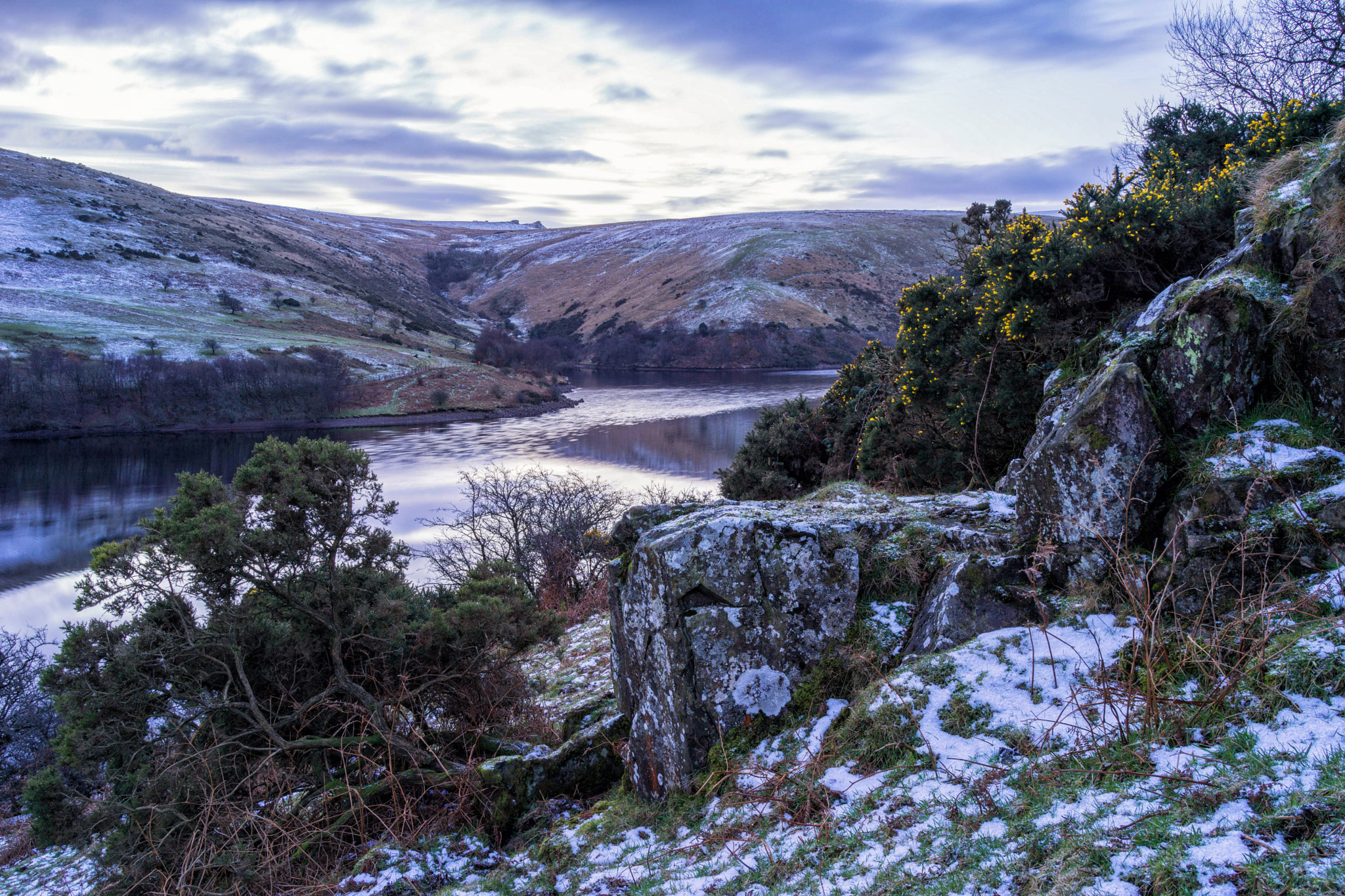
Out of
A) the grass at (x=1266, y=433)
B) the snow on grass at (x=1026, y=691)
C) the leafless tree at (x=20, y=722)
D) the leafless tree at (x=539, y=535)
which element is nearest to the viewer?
the snow on grass at (x=1026, y=691)

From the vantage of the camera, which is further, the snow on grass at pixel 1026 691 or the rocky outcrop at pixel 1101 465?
the rocky outcrop at pixel 1101 465

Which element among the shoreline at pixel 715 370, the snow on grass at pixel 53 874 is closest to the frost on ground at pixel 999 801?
the snow on grass at pixel 53 874

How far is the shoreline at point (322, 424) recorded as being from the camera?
42938 mm

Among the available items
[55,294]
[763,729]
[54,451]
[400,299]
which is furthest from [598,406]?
[400,299]

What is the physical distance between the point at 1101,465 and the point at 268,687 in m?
8.30

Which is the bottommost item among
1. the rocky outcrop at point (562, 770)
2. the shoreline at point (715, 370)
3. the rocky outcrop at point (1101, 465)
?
the rocky outcrop at point (562, 770)

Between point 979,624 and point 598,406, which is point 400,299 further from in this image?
point 979,624

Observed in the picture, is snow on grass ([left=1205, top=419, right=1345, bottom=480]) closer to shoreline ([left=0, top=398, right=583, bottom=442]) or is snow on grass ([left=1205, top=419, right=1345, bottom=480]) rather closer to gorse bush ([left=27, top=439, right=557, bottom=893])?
gorse bush ([left=27, top=439, right=557, bottom=893])

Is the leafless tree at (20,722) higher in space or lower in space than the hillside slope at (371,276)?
lower

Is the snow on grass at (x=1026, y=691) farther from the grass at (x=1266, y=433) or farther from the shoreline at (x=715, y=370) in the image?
the shoreline at (x=715, y=370)

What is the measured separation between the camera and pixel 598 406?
57594mm

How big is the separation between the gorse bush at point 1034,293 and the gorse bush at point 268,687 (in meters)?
7.34

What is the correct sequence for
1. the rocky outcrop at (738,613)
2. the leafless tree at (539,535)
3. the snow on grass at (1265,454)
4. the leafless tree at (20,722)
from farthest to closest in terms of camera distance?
the leafless tree at (539,535), the leafless tree at (20,722), the rocky outcrop at (738,613), the snow on grass at (1265,454)

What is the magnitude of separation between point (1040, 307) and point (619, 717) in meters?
7.67
